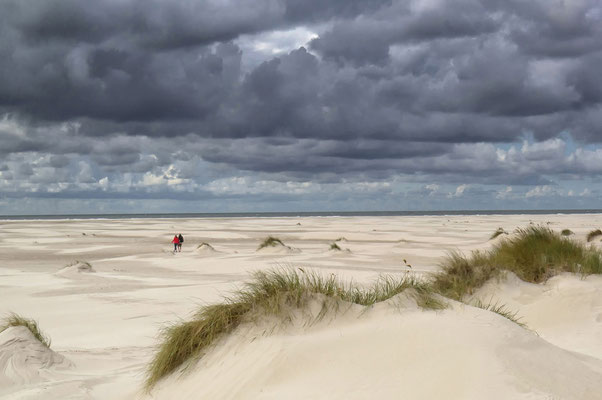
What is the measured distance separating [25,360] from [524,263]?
30.6ft

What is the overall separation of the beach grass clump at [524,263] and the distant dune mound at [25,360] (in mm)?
6483

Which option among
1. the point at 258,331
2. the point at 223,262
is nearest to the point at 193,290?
the point at 223,262

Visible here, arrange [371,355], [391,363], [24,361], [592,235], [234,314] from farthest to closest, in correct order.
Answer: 1. [592,235]
2. [24,361]
3. [234,314]
4. [371,355]
5. [391,363]

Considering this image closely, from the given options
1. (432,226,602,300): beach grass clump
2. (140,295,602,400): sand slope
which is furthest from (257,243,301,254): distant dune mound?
(140,295,602,400): sand slope

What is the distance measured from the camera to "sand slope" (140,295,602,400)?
390 cm

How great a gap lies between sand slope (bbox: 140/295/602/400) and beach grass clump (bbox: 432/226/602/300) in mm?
5074

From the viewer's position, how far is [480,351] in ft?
13.8

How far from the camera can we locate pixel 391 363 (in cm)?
423

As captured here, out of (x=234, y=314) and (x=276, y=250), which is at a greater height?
(x=234, y=314)

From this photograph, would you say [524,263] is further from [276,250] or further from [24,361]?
[276,250]

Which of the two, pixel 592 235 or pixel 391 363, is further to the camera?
pixel 592 235

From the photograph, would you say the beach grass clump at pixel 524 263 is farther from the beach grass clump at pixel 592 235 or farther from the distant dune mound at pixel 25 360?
the beach grass clump at pixel 592 235

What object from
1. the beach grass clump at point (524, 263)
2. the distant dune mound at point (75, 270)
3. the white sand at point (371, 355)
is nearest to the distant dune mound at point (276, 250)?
the distant dune mound at point (75, 270)

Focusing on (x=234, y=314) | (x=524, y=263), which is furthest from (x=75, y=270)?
(x=234, y=314)
